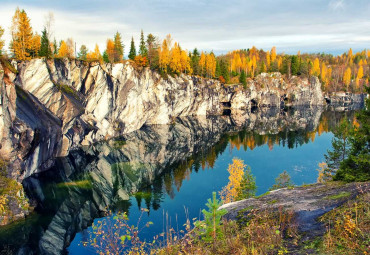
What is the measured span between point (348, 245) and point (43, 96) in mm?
41259

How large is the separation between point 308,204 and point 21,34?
51.6 meters

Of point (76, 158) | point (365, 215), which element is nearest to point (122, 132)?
point (76, 158)

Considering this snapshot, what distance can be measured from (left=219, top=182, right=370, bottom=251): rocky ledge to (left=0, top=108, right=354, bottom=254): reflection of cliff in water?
27.2 feet

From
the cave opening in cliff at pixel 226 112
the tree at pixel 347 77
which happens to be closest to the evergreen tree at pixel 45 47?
the cave opening in cliff at pixel 226 112

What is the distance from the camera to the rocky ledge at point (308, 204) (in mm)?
8852

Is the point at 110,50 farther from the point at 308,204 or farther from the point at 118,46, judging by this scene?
the point at 308,204

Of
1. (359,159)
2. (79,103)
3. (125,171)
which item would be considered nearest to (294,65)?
(79,103)

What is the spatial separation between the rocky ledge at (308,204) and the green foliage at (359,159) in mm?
2468

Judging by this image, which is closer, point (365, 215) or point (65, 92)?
point (365, 215)

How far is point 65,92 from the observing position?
4359 cm

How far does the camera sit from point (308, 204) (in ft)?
37.2

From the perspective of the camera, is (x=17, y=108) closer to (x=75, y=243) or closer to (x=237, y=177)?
(x=75, y=243)

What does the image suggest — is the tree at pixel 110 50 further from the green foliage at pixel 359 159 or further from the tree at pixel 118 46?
the green foliage at pixel 359 159

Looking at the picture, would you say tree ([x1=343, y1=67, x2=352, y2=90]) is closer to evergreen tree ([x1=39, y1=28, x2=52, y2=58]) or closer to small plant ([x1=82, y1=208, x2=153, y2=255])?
evergreen tree ([x1=39, y1=28, x2=52, y2=58])
